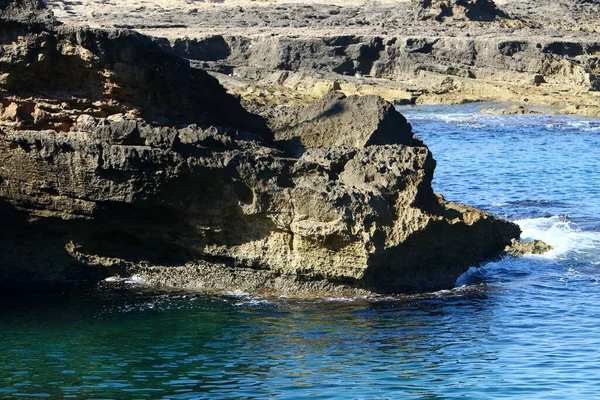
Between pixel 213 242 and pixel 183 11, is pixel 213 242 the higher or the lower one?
the lower one

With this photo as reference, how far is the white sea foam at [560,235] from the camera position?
17781 millimetres

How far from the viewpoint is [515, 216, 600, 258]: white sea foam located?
17781 mm

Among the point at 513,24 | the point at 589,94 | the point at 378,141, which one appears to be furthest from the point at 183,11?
the point at 378,141

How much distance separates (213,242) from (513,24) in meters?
45.1

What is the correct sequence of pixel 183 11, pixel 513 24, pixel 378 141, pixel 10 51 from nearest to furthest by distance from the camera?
pixel 10 51
pixel 378 141
pixel 513 24
pixel 183 11

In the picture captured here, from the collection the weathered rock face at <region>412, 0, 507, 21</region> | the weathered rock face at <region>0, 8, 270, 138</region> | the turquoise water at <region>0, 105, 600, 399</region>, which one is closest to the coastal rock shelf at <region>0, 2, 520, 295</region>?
the weathered rock face at <region>0, 8, 270, 138</region>

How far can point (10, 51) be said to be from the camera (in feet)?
46.7

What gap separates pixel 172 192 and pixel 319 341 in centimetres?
330

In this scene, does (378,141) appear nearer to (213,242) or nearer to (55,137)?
(213,242)

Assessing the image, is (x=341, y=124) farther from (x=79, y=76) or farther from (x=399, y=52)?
(x=399, y=52)

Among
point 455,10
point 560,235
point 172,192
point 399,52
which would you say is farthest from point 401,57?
point 172,192

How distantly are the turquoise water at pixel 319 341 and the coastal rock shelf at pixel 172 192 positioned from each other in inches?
18.9

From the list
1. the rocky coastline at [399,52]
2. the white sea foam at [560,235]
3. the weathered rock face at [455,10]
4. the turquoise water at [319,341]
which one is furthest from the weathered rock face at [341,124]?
the weathered rock face at [455,10]

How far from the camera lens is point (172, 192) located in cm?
1404
